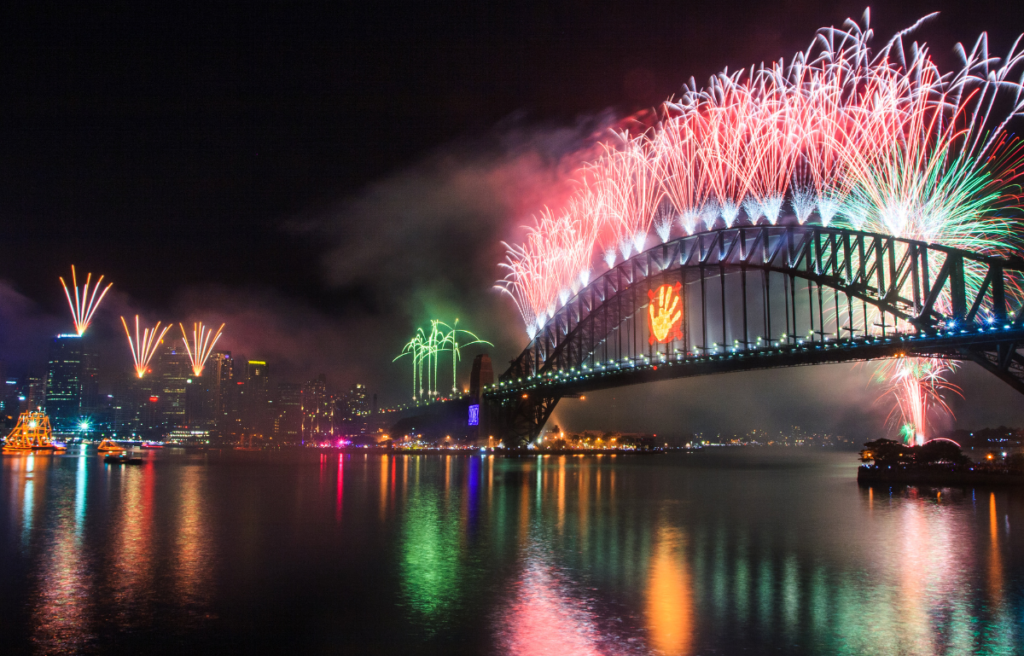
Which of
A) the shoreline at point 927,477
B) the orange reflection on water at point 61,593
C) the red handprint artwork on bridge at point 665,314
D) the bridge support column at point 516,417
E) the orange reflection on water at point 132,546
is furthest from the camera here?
the bridge support column at point 516,417

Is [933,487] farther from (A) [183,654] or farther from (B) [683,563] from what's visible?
(A) [183,654]

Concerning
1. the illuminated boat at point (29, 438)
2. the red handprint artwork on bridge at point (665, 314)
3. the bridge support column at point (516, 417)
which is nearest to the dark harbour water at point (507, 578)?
the red handprint artwork on bridge at point (665, 314)

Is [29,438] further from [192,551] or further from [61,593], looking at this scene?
[61,593]

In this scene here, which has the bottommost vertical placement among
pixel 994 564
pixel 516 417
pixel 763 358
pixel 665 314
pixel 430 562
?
pixel 994 564

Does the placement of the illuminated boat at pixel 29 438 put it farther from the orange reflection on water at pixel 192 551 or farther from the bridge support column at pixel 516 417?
the orange reflection on water at pixel 192 551

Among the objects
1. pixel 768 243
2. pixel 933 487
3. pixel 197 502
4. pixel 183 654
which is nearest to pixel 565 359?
pixel 768 243

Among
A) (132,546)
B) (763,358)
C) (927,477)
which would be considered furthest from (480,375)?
(132,546)

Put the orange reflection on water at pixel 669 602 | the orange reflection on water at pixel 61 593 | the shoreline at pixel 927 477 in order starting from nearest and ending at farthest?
A: the orange reflection on water at pixel 669 602, the orange reflection on water at pixel 61 593, the shoreline at pixel 927 477

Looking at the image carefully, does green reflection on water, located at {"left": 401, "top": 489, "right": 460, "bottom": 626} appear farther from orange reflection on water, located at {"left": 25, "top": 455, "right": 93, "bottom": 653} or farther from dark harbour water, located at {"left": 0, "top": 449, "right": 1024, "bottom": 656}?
orange reflection on water, located at {"left": 25, "top": 455, "right": 93, "bottom": 653}

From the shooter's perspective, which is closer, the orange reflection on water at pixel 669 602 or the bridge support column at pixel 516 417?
the orange reflection on water at pixel 669 602
